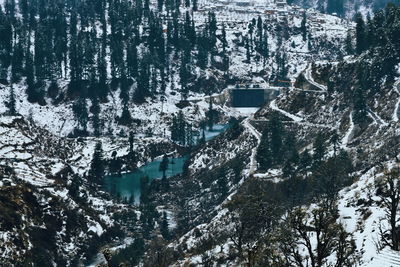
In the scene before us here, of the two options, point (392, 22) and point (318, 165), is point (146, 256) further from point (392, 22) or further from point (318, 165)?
point (392, 22)

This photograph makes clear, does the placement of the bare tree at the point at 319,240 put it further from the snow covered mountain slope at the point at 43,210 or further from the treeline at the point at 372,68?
the treeline at the point at 372,68

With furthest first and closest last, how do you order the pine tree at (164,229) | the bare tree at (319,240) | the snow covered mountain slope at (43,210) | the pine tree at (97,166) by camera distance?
the pine tree at (97,166) < the pine tree at (164,229) < the snow covered mountain slope at (43,210) < the bare tree at (319,240)

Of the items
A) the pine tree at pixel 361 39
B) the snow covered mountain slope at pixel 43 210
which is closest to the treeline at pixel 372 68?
the pine tree at pixel 361 39

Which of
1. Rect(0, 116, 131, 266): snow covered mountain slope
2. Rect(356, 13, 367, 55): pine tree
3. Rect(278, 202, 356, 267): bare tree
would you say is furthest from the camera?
Rect(356, 13, 367, 55): pine tree

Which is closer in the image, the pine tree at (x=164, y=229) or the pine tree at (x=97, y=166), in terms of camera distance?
the pine tree at (x=164, y=229)

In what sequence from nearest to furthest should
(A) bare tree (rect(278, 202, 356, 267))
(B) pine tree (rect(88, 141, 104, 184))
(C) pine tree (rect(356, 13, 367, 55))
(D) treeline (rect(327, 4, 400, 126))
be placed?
(A) bare tree (rect(278, 202, 356, 267)), (D) treeline (rect(327, 4, 400, 126)), (C) pine tree (rect(356, 13, 367, 55)), (B) pine tree (rect(88, 141, 104, 184))

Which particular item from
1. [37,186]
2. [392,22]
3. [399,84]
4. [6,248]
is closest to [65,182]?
[37,186]

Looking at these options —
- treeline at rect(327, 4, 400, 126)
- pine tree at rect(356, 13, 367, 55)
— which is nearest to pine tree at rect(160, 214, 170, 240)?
treeline at rect(327, 4, 400, 126)

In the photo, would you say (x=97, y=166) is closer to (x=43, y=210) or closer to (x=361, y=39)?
(x=43, y=210)

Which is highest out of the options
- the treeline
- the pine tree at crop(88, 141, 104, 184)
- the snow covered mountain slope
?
the treeline

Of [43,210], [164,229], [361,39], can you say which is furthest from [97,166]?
[361,39]

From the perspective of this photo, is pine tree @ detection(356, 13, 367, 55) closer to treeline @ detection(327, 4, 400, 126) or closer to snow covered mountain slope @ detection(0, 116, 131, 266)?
treeline @ detection(327, 4, 400, 126)
